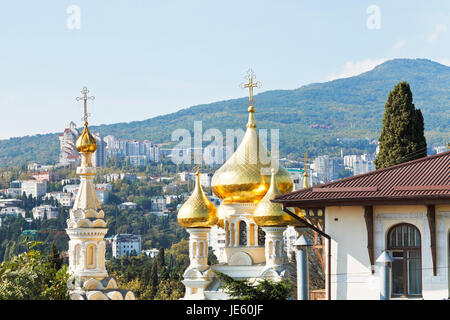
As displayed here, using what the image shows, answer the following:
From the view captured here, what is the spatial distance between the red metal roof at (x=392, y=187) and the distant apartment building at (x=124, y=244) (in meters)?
104

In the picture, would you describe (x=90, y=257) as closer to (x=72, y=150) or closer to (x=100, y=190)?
(x=100, y=190)

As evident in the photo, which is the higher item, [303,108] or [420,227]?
[303,108]

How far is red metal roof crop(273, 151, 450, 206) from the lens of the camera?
20.2 meters

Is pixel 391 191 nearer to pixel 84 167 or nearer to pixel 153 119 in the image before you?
pixel 84 167

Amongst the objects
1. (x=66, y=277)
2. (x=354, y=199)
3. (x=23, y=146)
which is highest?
(x=23, y=146)

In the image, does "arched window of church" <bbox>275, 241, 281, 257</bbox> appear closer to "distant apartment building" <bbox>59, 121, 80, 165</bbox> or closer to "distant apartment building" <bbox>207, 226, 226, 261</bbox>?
"distant apartment building" <bbox>207, 226, 226, 261</bbox>

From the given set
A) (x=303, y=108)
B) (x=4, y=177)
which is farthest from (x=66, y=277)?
(x=303, y=108)

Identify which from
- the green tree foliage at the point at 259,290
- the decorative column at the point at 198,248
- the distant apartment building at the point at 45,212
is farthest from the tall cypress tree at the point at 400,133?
the distant apartment building at the point at 45,212

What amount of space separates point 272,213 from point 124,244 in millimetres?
95018

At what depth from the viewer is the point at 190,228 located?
36.6 metres

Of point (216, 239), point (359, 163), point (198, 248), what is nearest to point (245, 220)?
point (198, 248)

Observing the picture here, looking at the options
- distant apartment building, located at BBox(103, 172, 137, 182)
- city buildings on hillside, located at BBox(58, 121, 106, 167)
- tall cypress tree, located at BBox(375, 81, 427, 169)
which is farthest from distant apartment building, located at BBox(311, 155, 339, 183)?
tall cypress tree, located at BBox(375, 81, 427, 169)

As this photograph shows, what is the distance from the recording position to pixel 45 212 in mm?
133375
